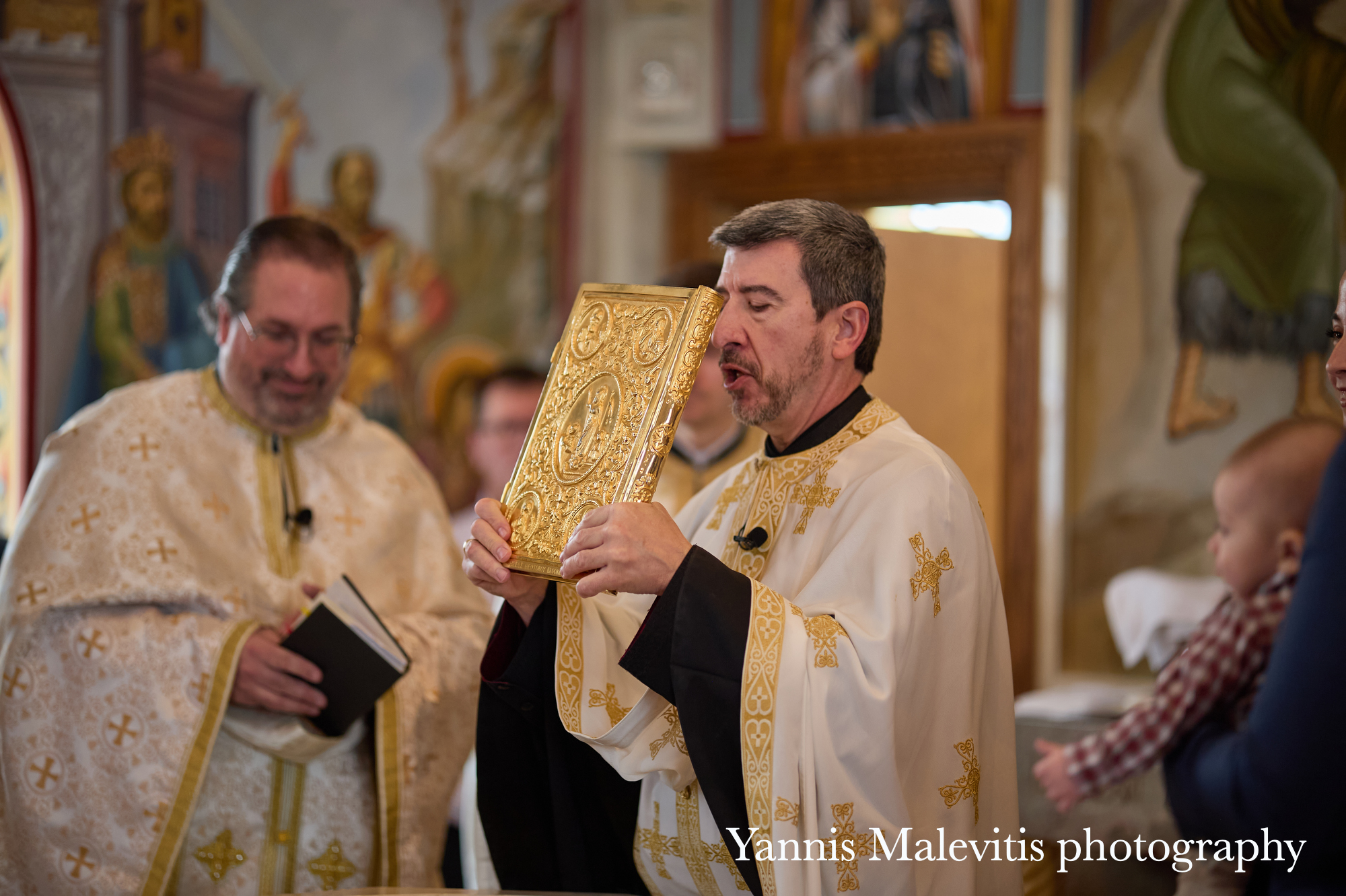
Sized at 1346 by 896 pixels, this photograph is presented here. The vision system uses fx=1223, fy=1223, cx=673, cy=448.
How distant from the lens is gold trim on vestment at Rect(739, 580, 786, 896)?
83.1 inches

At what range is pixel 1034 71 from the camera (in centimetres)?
629

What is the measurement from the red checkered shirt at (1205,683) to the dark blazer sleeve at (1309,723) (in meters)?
0.52

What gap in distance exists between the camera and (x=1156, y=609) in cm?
541

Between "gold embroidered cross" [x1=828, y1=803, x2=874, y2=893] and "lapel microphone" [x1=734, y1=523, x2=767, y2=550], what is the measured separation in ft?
2.00

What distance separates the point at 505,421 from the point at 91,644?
9.92 feet

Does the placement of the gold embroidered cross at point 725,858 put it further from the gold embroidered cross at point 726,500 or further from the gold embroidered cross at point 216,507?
the gold embroidered cross at point 216,507

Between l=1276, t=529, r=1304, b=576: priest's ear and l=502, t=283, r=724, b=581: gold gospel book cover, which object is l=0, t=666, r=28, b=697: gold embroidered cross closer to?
l=502, t=283, r=724, b=581: gold gospel book cover

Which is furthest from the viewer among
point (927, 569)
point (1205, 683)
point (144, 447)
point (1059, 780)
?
point (144, 447)

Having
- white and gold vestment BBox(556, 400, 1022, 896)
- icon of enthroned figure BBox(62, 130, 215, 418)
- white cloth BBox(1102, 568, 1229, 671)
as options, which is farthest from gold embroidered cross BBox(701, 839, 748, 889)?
icon of enthroned figure BBox(62, 130, 215, 418)

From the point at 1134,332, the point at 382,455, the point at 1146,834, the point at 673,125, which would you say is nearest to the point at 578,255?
the point at 673,125

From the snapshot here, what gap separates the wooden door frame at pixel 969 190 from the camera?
6.19 meters

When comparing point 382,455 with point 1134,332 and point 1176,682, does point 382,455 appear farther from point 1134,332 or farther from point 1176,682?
point 1134,332

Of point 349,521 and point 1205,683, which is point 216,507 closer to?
point 349,521

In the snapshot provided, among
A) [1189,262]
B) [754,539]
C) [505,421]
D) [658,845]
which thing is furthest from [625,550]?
[1189,262]
